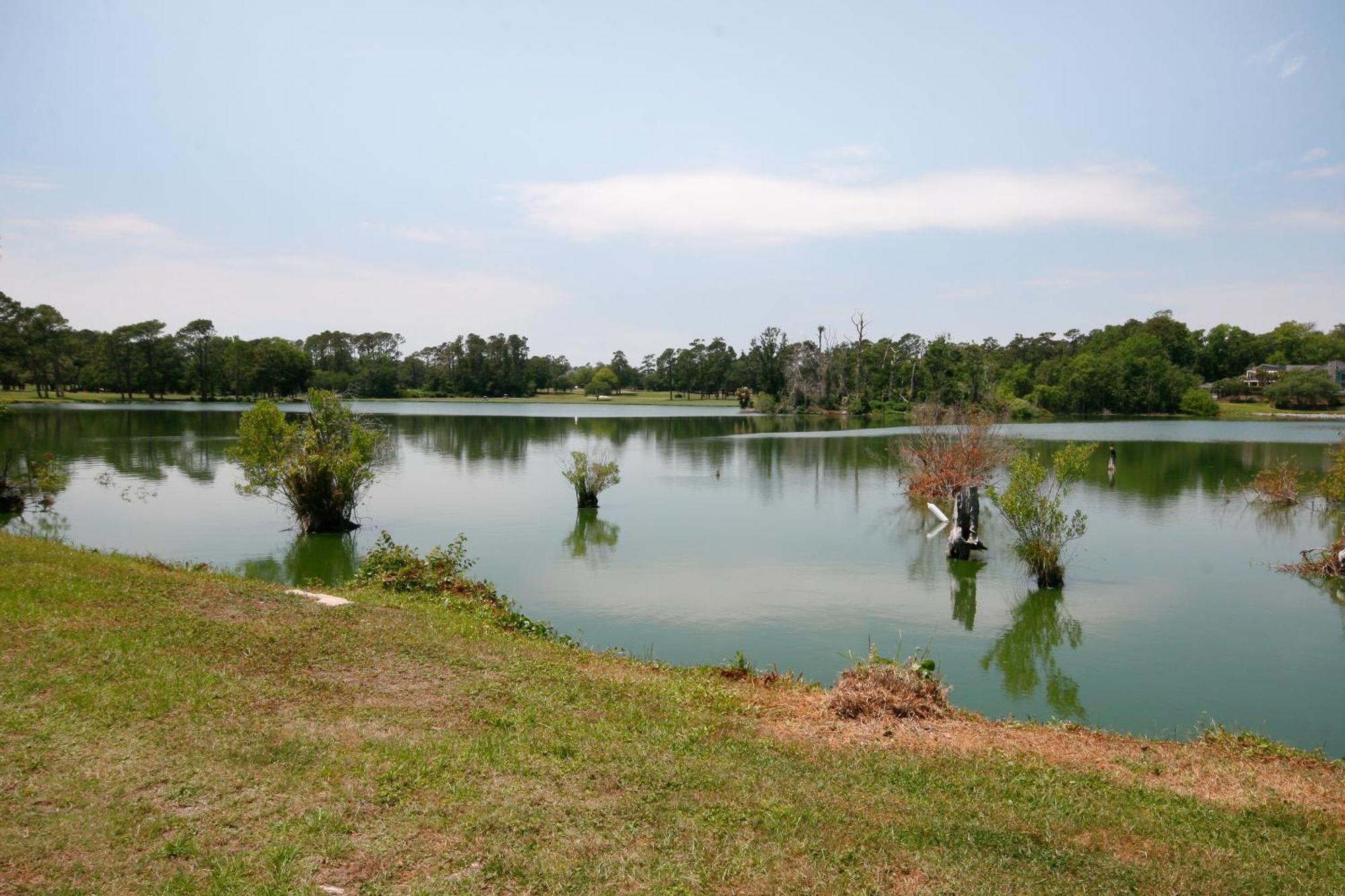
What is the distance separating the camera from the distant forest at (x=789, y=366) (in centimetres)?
8925

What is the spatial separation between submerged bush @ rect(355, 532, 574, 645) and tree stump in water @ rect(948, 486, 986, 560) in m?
10.7

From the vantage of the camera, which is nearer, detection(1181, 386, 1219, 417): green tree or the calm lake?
the calm lake

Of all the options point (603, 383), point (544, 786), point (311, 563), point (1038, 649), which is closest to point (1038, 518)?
point (1038, 649)

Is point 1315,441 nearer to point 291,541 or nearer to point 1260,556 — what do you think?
point 1260,556

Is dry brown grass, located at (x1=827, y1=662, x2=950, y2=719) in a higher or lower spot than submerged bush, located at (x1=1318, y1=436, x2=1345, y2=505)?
lower

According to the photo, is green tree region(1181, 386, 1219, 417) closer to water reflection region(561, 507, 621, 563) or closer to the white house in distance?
the white house in distance

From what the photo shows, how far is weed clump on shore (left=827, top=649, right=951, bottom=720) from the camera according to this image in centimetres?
784

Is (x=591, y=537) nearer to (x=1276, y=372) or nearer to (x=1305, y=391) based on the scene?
(x=1305, y=391)

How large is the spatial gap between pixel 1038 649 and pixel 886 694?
6.00 meters

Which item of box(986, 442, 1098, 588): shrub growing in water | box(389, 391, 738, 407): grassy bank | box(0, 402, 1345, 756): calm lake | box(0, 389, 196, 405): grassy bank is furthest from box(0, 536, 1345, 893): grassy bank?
box(389, 391, 738, 407): grassy bank

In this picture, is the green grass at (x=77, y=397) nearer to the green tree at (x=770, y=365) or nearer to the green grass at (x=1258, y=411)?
the green tree at (x=770, y=365)

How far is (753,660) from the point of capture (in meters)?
11.5

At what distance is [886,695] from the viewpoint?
7957 mm

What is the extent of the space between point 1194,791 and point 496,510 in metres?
20.7
